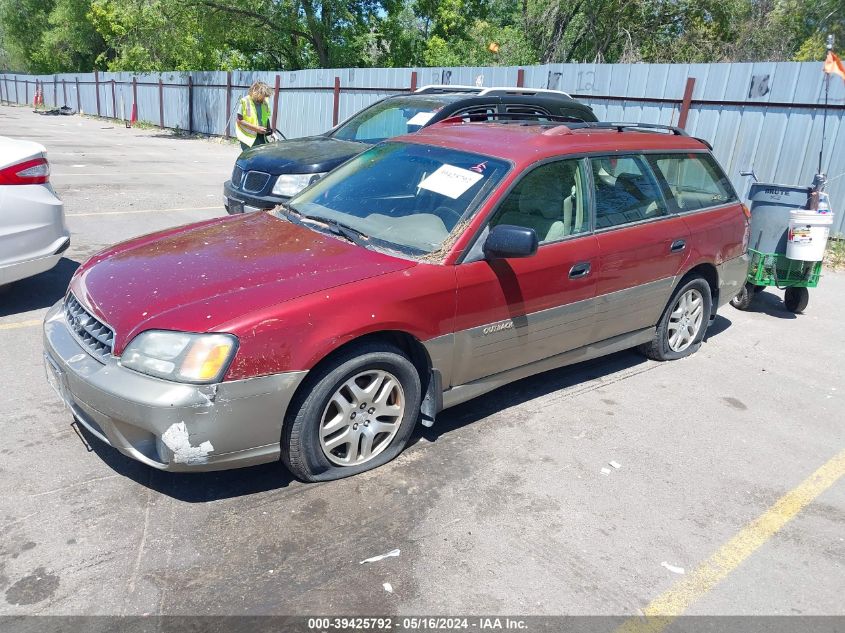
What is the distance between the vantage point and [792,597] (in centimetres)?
292

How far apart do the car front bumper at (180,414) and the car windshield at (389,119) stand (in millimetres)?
5300

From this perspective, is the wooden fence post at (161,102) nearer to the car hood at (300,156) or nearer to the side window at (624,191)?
the car hood at (300,156)

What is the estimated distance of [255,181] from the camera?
7.53 metres

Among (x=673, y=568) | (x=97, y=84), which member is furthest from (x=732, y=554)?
(x=97, y=84)

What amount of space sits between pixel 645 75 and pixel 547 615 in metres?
10.3

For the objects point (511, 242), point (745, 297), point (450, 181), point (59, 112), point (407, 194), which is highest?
point (450, 181)

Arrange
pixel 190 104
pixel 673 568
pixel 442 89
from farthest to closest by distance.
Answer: pixel 190 104
pixel 442 89
pixel 673 568

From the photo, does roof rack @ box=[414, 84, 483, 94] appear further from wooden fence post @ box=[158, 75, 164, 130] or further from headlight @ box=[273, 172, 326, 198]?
wooden fence post @ box=[158, 75, 164, 130]

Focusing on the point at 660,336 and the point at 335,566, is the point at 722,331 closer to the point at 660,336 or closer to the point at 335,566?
the point at 660,336

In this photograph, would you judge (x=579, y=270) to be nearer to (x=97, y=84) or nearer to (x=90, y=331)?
(x=90, y=331)

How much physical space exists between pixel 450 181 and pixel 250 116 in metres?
6.77

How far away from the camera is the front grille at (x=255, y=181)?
24.4 ft

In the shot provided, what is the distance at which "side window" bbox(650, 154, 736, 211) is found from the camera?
5.05m

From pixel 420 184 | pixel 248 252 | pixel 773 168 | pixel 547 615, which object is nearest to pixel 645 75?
pixel 773 168
